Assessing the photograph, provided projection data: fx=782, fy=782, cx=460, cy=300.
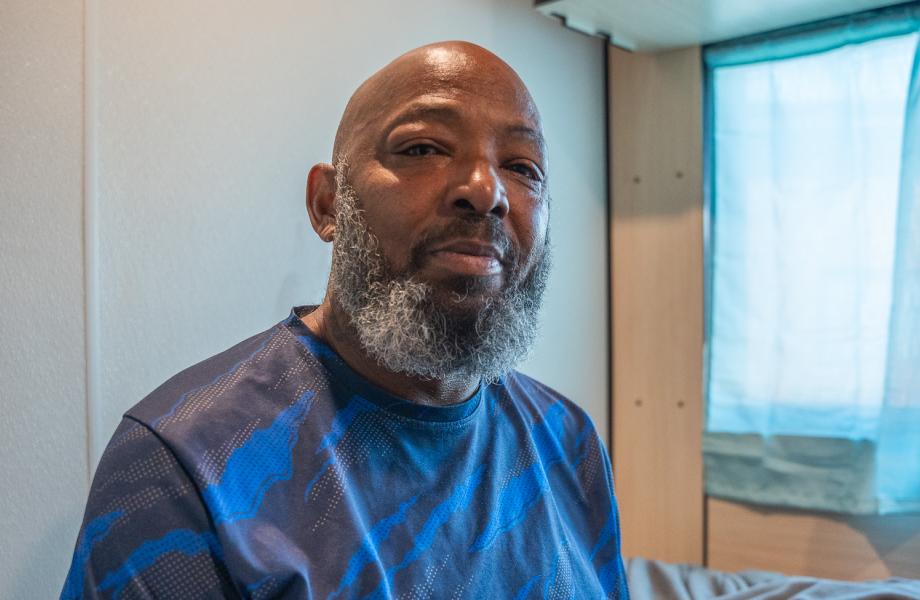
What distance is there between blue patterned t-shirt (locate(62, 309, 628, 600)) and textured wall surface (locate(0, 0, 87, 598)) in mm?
312

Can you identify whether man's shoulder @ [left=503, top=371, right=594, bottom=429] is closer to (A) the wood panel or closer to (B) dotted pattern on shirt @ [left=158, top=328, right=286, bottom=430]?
(B) dotted pattern on shirt @ [left=158, top=328, right=286, bottom=430]

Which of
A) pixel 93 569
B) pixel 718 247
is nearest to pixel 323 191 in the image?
pixel 93 569

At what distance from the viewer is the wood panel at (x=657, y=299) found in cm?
206

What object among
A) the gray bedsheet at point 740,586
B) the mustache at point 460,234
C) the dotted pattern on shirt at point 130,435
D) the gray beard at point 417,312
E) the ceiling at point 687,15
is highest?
the ceiling at point 687,15

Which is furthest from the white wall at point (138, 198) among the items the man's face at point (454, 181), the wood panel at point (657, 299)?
the wood panel at point (657, 299)

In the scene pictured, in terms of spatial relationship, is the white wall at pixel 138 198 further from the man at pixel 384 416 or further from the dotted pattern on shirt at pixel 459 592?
the dotted pattern on shirt at pixel 459 592

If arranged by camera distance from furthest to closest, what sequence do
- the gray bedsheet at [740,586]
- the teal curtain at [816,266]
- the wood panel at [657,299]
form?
the wood panel at [657,299] < the teal curtain at [816,266] < the gray bedsheet at [740,586]

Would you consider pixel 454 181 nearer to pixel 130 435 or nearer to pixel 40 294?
pixel 130 435

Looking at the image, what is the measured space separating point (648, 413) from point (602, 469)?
42.6 inches

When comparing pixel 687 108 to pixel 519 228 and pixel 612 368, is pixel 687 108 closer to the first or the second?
pixel 612 368

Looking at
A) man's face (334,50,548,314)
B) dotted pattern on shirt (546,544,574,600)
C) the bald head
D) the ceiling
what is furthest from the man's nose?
the ceiling

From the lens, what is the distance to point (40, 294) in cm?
101

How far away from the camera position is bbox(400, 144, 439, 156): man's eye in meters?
0.88

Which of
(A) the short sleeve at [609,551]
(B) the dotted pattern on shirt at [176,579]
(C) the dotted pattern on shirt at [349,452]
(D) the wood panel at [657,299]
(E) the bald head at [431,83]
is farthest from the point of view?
(D) the wood panel at [657,299]
